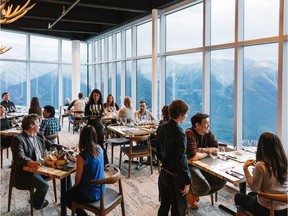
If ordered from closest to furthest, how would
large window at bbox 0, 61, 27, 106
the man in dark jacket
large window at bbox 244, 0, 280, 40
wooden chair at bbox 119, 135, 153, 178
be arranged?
the man in dark jacket, large window at bbox 244, 0, 280, 40, wooden chair at bbox 119, 135, 153, 178, large window at bbox 0, 61, 27, 106

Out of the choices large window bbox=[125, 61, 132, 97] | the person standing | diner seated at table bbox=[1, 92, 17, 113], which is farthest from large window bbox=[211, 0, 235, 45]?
diner seated at table bbox=[1, 92, 17, 113]

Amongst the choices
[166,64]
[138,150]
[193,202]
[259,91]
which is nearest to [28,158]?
[193,202]

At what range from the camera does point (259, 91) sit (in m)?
4.89

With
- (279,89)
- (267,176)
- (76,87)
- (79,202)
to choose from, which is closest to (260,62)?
(279,89)

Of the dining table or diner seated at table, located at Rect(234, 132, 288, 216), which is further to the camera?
the dining table

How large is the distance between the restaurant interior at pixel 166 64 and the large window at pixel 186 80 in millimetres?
24

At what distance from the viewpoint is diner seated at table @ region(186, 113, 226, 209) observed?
327 centimetres

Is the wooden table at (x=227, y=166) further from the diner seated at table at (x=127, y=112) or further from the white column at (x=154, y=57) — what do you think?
the white column at (x=154, y=57)

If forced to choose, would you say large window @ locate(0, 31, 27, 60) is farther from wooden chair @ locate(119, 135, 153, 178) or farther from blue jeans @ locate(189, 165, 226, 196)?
blue jeans @ locate(189, 165, 226, 196)

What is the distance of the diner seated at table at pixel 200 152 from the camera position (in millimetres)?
3265

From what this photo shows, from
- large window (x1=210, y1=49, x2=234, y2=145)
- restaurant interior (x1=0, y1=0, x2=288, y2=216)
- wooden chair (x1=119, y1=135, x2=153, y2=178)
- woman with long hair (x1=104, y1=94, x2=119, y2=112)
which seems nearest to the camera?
restaurant interior (x1=0, y1=0, x2=288, y2=216)

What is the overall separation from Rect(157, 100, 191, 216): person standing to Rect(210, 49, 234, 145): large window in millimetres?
3019

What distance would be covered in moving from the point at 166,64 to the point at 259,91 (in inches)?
123

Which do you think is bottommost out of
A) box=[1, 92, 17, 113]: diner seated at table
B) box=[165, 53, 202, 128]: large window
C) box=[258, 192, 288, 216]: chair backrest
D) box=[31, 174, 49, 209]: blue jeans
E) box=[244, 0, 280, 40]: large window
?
box=[31, 174, 49, 209]: blue jeans
